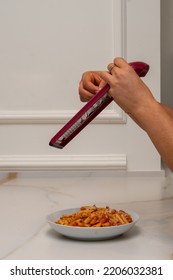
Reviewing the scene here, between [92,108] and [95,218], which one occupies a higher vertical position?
[92,108]

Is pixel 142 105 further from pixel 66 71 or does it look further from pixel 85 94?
pixel 66 71

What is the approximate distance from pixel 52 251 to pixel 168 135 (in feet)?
0.73

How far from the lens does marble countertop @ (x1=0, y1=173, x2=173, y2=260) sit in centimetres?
73

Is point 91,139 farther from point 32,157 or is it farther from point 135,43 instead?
point 135,43

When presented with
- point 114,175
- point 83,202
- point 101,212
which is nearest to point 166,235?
point 101,212

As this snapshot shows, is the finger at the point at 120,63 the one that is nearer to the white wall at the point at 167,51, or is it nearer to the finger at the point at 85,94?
the finger at the point at 85,94

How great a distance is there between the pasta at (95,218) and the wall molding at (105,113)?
1.99 feet

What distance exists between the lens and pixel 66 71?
1.42 m

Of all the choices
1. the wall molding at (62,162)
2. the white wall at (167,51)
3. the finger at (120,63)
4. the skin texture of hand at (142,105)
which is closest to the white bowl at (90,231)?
the skin texture of hand at (142,105)

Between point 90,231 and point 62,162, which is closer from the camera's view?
point 90,231

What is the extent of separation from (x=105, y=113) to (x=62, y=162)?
6.6 inches

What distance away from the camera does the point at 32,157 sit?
1.43 metres

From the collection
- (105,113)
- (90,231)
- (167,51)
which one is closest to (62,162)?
(105,113)

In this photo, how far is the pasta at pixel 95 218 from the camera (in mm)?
772
